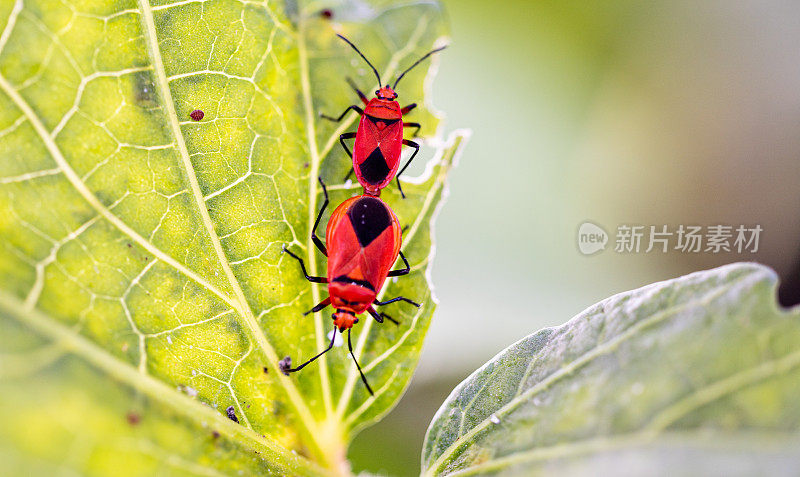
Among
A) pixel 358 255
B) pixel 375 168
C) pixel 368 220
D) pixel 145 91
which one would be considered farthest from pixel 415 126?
pixel 145 91

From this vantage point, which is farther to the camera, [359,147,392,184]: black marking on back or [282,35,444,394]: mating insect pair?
[359,147,392,184]: black marking on back

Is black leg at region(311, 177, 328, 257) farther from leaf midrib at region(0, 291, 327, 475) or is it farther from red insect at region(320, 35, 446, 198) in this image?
leaf midrib at region(0, 291, 327, 475)

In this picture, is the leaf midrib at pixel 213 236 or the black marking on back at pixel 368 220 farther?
the black marking on back at pixel 368 220

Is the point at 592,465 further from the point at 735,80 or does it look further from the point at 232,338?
the point at 735,80

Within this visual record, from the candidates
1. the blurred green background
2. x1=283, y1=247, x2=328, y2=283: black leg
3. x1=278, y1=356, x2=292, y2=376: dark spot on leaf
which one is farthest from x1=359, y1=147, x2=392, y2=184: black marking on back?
the blurred green background

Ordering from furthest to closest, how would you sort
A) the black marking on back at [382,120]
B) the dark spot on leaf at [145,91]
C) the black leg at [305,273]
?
the black marking on back at [382,120] < the black leg at [305,273] < the dark spot on leaf at [145,91]

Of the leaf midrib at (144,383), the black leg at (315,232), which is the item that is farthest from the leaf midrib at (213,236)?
the black leg at (315,232)

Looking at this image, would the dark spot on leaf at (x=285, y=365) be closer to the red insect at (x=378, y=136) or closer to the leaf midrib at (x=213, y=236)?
the leaf midrib at (x=213, y=236)
